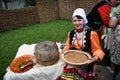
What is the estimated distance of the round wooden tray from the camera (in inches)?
105

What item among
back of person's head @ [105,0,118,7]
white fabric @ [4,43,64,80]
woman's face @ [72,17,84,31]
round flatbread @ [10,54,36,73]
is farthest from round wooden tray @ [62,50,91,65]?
back of person's head @ [105,0,118,7]

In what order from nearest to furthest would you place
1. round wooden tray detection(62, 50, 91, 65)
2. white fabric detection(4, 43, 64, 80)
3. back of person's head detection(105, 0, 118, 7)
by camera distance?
round wooden tray detection(62, 50, 91, 65) → white fabric detection(4, 43, 64, 80) → back of person's head detection(105, 0, 118, 7)

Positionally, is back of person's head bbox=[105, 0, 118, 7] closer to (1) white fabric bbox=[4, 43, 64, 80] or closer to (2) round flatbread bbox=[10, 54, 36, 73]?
(1) white fabric bbox=[4, 43, 64, 80]

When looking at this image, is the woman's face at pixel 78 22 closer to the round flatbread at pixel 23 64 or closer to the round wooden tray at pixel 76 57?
the round wooden tray at pixel 76 57

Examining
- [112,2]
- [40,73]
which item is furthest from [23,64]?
[112,2]

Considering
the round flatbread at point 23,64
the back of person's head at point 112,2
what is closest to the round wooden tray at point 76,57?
the round flatbread at point 23,64

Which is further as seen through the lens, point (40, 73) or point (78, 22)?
point (40, 73)

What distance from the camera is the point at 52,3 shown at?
12.3 m

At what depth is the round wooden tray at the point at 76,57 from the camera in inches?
105

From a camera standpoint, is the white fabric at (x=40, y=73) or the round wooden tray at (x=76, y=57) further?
the white fabric at (x=40, y=73)

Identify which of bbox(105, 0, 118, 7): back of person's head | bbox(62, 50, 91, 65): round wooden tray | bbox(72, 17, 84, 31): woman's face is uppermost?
bbox(105, 0, 118, 7): back of person's head

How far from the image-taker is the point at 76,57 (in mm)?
2803

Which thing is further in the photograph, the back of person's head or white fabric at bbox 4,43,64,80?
the back of person's head

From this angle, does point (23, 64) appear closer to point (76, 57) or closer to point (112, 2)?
point (76, 57)
